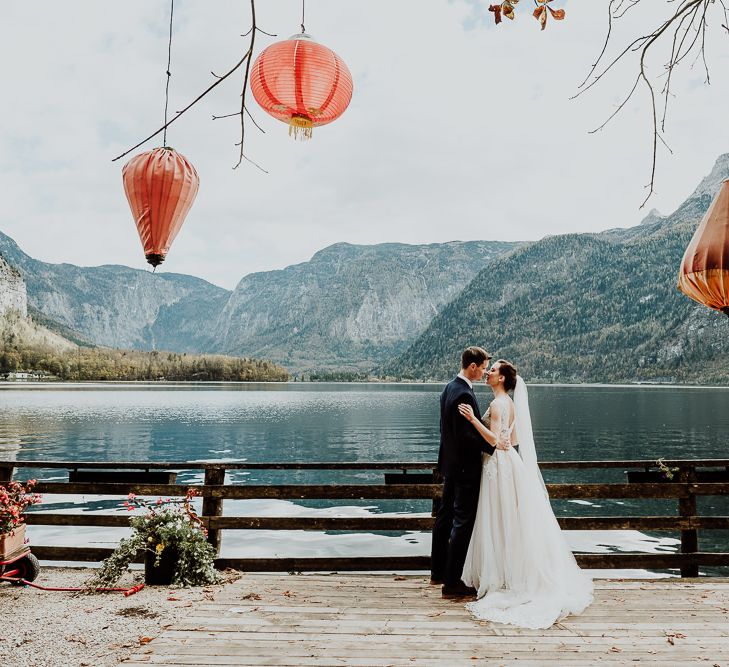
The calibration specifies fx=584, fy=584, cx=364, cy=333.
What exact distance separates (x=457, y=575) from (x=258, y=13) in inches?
186

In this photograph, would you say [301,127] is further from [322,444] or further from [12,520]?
[322,444]

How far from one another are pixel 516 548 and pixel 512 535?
0.12 metres

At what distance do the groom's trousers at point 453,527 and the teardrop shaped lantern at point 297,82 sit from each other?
11.4 ft

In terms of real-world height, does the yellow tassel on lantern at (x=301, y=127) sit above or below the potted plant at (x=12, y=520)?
above

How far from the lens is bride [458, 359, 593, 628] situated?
5164 mm

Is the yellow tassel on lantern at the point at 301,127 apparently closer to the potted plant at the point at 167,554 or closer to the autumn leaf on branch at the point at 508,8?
the autumn leaf on branch at the point at 508,8

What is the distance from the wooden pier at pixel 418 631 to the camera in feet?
13.2

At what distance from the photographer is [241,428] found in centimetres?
5894

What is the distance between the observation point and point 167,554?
5.83 metres

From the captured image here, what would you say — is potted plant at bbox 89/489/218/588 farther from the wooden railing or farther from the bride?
the bride

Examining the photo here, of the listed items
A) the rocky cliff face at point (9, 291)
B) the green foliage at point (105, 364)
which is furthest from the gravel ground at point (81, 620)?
→ the rocky cliff face at point (9, 291)

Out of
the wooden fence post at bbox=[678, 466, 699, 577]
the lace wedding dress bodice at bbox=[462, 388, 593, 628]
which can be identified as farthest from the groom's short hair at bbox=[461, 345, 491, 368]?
the wooden fence post at bbox=[678, 466, 699, 577]

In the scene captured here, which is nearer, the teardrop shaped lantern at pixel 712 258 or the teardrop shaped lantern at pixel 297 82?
the teardrop shaped lantern at pixel 712 258

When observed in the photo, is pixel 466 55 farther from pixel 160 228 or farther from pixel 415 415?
pixel 415 415
